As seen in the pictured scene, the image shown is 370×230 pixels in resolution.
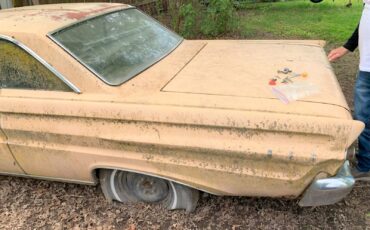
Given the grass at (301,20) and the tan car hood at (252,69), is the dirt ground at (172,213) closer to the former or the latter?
the tan car hood at (252,69)

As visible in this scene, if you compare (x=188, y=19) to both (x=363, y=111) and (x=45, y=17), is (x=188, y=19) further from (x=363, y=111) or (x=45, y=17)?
(x=363, y=111)

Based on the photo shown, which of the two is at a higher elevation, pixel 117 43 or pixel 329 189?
pixel 117 43

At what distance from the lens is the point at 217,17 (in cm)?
787

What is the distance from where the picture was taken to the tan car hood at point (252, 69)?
8.48ft

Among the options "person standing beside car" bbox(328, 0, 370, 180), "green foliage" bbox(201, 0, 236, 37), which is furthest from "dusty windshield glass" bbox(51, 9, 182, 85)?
"green foliage" bbox(201, 0, 236, 37)

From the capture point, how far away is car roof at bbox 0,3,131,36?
2889 mm

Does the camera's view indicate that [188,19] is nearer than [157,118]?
No

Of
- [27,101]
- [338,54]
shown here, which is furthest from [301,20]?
[27,101]

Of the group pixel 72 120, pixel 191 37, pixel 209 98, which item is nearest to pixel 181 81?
pixel 209 98

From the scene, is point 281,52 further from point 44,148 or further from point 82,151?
point 44,148

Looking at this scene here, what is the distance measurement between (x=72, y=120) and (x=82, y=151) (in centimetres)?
23

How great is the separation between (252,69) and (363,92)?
0.90m

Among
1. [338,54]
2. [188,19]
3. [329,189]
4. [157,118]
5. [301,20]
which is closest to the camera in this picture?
[329,189]

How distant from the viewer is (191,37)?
7.70m
